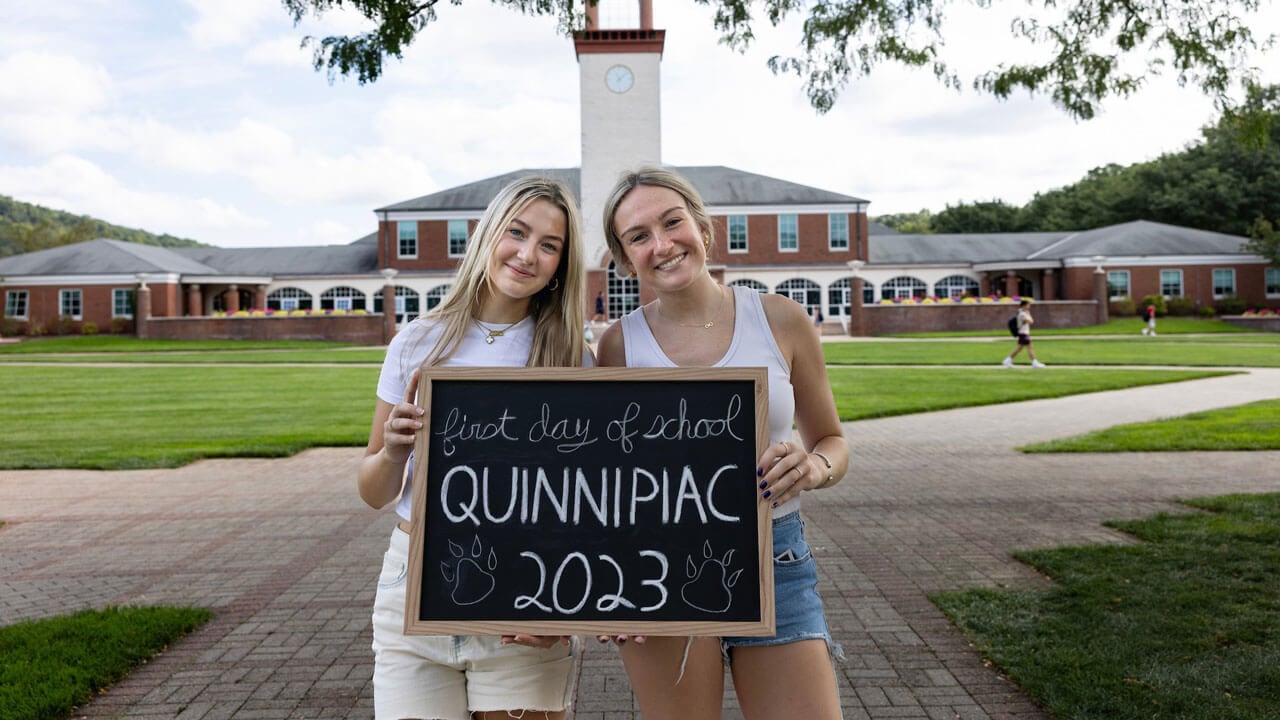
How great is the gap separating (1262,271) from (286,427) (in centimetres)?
5180

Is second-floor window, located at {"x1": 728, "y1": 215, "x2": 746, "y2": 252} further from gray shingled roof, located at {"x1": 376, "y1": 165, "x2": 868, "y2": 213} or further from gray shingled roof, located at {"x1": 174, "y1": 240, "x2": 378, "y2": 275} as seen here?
gray shingled roof, located at {"x1": 174, "y1": 240, "x2": 378, "y2": 275}

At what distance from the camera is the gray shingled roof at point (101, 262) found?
4612 cm

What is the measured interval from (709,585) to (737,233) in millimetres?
48021

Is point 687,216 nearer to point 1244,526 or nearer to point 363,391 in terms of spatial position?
point 1244,526

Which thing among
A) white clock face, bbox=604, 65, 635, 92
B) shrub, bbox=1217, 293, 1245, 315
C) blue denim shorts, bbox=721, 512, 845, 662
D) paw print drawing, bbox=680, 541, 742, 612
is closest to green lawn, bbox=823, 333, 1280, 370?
shrub, bbox=1217, 293, 1245, 315

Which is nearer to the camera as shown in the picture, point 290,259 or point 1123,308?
point 1123,308

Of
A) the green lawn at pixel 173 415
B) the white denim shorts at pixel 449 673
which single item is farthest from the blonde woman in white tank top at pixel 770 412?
the green lawn at pixel 173 415

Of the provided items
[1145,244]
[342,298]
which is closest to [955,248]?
[1145,244]

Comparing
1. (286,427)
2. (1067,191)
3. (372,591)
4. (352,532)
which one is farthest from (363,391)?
(1067,191)

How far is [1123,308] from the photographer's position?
1813 inches

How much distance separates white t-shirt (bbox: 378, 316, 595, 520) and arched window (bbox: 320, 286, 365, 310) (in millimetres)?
49745

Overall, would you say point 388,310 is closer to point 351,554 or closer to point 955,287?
point 955,287

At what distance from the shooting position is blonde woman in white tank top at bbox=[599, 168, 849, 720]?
2.28m

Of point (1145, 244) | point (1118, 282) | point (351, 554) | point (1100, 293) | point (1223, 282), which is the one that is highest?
point (1145, 244)
